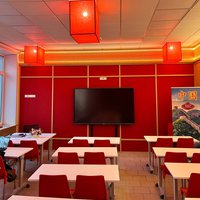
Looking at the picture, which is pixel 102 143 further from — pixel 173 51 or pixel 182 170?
pixel 173 51

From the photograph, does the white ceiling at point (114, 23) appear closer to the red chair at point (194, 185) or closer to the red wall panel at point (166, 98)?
the red wall panel at point (166, 98)

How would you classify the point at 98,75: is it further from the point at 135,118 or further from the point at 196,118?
the point at 196,118

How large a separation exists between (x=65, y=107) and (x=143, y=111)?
277 cm

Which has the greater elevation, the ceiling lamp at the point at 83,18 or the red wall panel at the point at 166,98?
the ceiling lamp at the point at 83,18

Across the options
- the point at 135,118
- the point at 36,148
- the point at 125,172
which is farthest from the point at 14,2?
the point at 135,118

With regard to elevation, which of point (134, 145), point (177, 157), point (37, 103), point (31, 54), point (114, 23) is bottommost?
point (134, 145)

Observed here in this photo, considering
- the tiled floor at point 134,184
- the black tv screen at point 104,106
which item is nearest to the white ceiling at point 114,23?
the black tv screen at point 104,106

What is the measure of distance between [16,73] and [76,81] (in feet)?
6.97

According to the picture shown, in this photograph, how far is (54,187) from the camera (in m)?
2.36

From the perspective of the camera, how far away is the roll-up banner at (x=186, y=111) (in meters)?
5.64

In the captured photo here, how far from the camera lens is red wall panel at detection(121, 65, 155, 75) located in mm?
6777

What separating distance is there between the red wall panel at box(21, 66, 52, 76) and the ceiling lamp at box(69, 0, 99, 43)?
13.8ft

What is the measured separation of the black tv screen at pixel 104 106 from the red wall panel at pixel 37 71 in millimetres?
1442

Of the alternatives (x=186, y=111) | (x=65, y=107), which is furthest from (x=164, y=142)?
(x=65, y=107)
